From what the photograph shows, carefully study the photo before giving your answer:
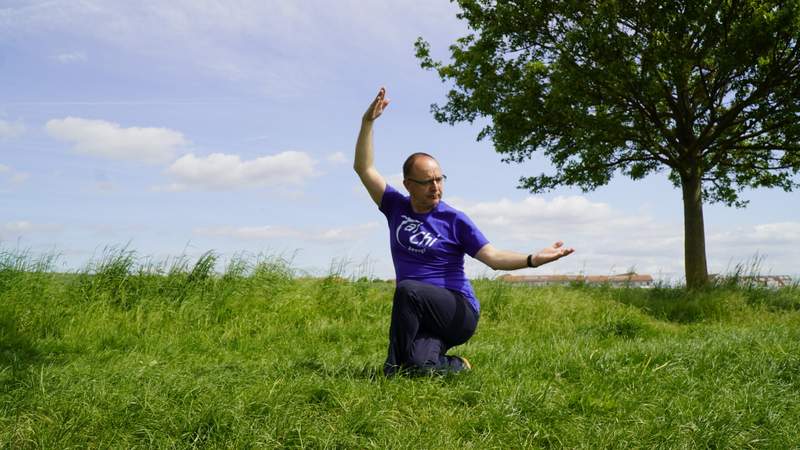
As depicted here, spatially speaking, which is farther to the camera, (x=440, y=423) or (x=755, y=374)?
(x=755, y=374)

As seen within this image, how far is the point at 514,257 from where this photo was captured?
4738 mm

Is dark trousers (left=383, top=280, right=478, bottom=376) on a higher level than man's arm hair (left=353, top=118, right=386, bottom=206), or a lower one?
lower

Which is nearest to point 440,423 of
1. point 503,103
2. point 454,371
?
point 454,371

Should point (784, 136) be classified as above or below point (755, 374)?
above

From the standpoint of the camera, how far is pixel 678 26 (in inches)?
558

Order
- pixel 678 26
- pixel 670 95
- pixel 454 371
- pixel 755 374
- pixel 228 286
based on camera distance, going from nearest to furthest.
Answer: pixel 454 371 → pixel 755 374 → pixel 228 286 → pixel 678 26 → pixel 670 95

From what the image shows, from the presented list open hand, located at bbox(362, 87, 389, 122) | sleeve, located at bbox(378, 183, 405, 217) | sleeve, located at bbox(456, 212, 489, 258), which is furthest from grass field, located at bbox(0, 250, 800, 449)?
open hand, located at bbox(362, 87, 389, 122)

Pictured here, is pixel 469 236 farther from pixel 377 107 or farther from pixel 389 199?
pixel 377 107

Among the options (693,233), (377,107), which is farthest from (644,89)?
(377,107)

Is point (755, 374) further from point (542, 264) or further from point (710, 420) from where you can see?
point (542, 264)

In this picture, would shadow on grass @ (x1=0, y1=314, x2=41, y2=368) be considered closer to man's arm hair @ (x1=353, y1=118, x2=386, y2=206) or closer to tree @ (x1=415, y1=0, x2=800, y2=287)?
man's arm hair @ (x1=353, y1=118, x2=386, y2=206)

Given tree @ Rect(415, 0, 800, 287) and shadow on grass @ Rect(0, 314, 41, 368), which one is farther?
tree @ Rect(415, 0, 800, 287)

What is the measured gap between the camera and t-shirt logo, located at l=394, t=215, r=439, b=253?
4.98 m

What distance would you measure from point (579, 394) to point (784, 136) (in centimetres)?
1386
